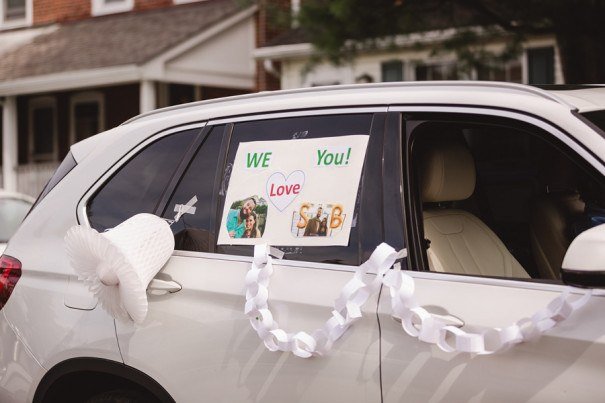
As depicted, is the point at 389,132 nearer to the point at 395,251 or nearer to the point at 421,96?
the point at 421,96

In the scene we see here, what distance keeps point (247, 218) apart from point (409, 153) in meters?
0.67

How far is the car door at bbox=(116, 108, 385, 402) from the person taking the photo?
3.17m

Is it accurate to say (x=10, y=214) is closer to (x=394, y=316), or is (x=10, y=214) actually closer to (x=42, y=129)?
(x=394, y=316)

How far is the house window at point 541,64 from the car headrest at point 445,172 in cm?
1087

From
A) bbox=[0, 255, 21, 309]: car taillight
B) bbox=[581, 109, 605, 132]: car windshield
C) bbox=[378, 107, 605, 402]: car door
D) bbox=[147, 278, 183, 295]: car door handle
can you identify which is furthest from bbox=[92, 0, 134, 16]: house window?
bbox=[581, 109, 605, 132]: car windshield

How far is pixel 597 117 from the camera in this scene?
9.86 feet

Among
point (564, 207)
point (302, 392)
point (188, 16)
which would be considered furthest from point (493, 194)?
point (188, 16)

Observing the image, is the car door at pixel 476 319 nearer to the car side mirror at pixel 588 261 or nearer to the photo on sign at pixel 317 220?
the car side mirror at pixel 588 261

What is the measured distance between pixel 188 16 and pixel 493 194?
14.4m

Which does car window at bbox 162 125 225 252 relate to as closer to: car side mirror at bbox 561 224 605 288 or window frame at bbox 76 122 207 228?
window frame at bbox 76 122 207 228

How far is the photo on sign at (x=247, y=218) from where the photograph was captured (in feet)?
11.6

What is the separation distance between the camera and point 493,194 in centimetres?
466

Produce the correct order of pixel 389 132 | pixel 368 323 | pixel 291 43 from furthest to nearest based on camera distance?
pixel 291 43 → pixel 389 132 → pixel 368 323

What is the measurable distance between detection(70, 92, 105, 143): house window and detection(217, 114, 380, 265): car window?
17.7 metres
